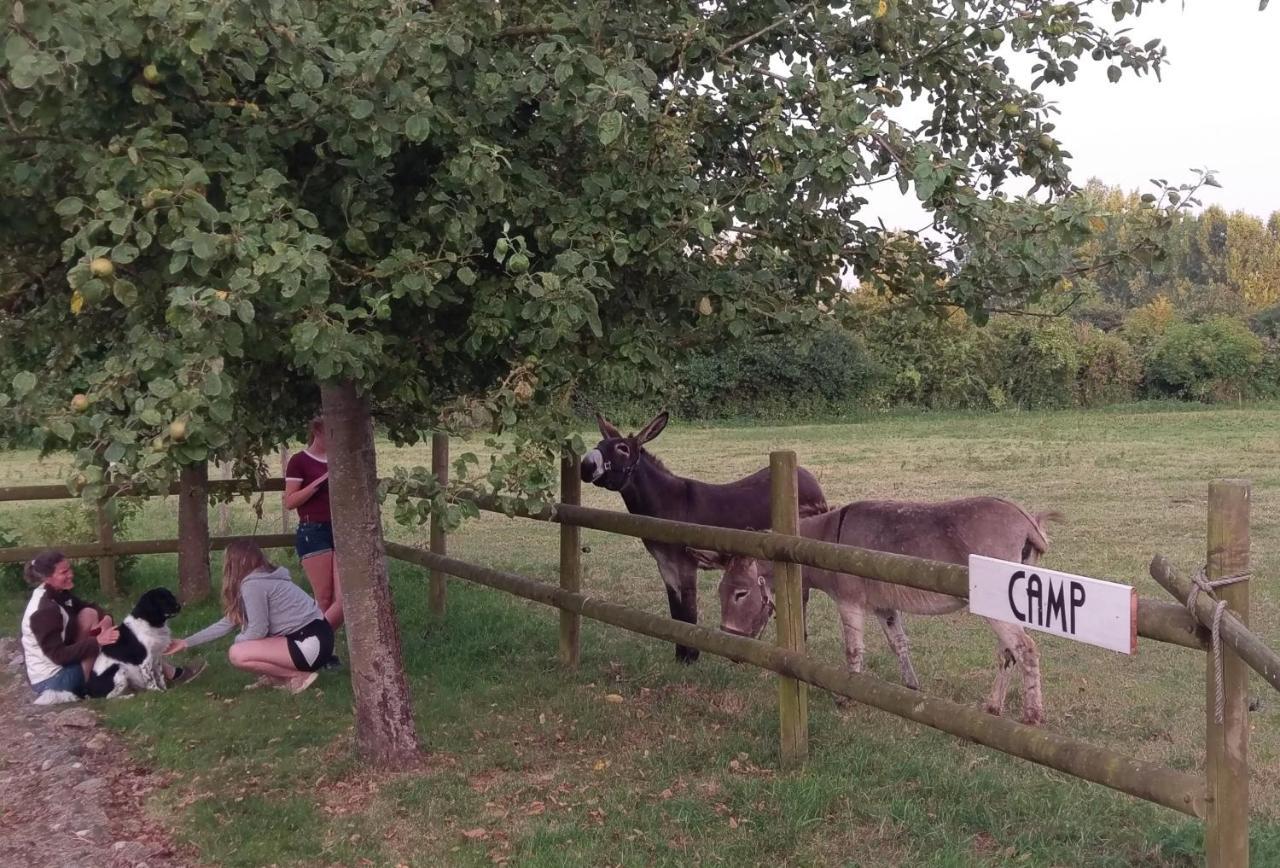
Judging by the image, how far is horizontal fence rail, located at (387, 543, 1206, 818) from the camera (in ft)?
11.9

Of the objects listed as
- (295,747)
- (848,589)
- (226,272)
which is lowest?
(295,747)

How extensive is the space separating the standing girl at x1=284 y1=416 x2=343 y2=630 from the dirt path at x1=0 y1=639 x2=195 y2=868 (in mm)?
1785

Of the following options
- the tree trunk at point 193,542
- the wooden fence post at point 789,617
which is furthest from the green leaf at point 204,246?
the tree trunk at point 193,542

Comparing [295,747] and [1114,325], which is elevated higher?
[1114,325]

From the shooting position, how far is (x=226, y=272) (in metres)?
4.24

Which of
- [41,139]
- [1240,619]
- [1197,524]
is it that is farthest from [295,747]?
[1197,524]

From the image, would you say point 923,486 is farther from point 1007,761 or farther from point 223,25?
point 223,25

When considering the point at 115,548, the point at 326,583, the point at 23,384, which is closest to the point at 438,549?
the point at 326,583

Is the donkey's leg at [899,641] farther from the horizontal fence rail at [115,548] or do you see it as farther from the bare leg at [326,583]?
the horizontal fence rail at [115,548]

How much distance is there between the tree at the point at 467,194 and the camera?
155 inches

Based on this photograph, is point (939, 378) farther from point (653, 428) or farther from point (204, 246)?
point (204, 246)

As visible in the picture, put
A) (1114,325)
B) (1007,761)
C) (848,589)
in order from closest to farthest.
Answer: (1007,761), (848,589), (1114,325)

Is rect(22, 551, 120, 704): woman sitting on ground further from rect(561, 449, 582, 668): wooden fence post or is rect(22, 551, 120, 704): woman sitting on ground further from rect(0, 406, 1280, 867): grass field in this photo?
rect(561, 449, 582, 668): wooden fence post

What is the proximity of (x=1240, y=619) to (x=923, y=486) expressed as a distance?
46.6 ft
